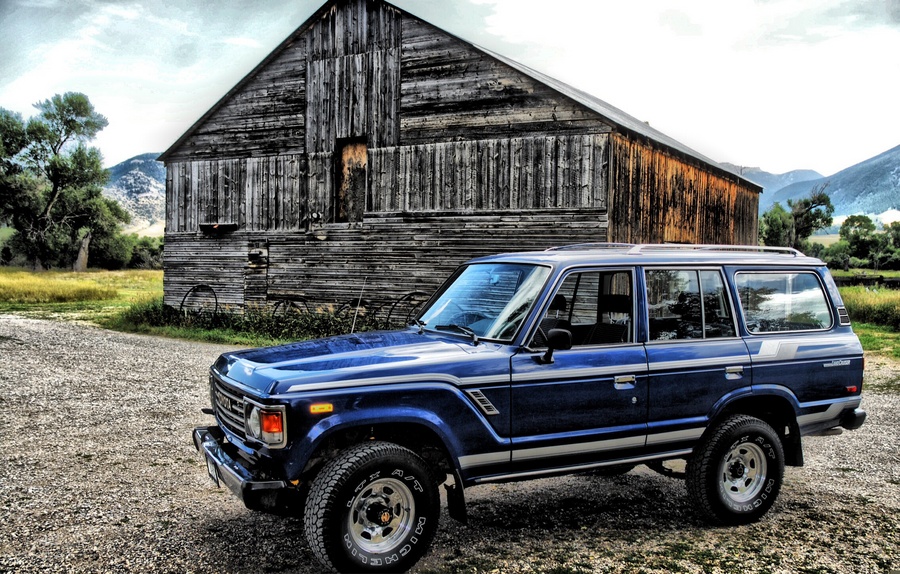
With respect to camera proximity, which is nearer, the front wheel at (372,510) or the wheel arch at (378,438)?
the front wheel at (372,510)

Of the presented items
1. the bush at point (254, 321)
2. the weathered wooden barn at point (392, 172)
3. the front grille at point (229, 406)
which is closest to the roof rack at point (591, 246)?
the front grille at point (229, 406)

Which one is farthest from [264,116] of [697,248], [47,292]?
[47,292]

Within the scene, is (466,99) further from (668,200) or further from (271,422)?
(271,422)

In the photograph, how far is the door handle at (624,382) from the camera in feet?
16.2

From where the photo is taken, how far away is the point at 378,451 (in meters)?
4.13

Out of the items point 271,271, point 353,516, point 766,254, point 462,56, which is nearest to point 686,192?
point 462,56

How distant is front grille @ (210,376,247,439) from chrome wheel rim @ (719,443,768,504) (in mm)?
3427

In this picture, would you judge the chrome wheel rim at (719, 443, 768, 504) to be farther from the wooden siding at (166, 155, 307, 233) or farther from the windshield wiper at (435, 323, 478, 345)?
the wooden siding at (166, 155, 307, 233)

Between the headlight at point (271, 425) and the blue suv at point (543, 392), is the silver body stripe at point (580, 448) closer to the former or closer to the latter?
the blue suv at point (543, 392)

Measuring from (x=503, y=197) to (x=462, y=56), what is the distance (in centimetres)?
345

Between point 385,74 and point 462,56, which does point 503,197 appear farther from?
point 385,74

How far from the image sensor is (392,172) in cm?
1752

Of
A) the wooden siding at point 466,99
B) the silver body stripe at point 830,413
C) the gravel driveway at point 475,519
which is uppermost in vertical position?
the wooden siding at point 466,99

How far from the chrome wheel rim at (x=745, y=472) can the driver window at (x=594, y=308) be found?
123cm
